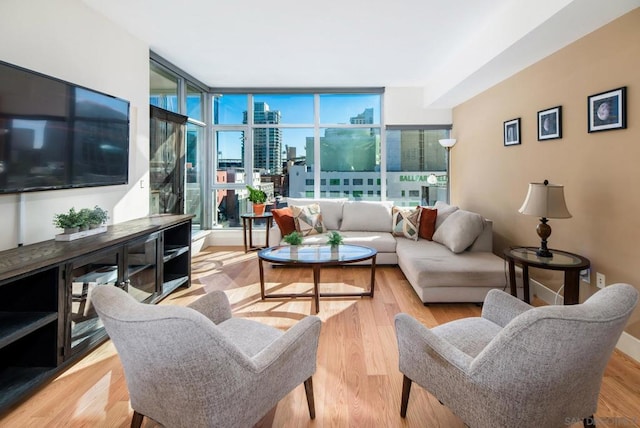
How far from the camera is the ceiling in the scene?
9.24 ft

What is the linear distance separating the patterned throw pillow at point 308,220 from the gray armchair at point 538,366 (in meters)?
3.41

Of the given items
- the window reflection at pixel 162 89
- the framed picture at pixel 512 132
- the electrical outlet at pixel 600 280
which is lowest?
the electrical outlet at pixel 600 280

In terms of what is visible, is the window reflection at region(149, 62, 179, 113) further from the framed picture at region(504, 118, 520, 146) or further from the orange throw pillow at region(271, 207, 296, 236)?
the framed picture at region(504, 118, 520, 146)

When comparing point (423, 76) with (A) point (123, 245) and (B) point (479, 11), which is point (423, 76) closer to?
(B) point (479, 11)

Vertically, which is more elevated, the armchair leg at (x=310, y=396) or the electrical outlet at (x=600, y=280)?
the electrical outlet at (x=600, y=280)

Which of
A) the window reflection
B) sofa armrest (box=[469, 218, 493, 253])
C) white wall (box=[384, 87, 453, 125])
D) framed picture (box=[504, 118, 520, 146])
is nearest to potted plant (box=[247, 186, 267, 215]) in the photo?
the window reflection

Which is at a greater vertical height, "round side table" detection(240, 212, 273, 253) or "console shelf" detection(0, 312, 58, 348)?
"round side table" detection(240, 212, 273, 253)

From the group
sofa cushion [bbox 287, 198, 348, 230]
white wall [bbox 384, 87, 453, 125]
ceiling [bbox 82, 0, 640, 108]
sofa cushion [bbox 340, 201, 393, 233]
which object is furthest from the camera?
white wall [bbox 384, 87, 453, 125]

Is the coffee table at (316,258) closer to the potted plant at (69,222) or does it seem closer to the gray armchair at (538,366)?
the potted plant at (69,222)

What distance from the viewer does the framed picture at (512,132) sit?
3736 millimetres

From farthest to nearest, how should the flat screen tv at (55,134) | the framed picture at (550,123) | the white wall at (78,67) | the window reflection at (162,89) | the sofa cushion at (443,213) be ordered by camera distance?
the sofa cushion at (443,213), the window reflection at (162,89), the framed picture at (550,123), the white wall at (78,67), the flat screen tv at (55,134)

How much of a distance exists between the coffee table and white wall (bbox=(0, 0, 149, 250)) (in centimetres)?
155

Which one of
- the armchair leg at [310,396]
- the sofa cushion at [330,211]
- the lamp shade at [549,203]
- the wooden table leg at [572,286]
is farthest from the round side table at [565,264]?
the sofa cushion at [330,211]

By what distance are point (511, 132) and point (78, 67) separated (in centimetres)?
420
